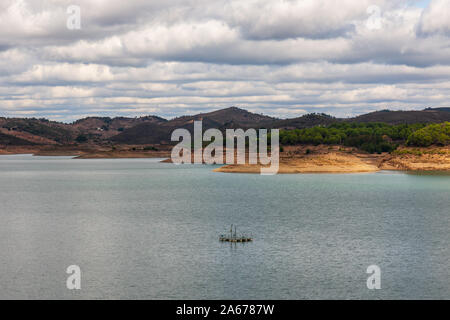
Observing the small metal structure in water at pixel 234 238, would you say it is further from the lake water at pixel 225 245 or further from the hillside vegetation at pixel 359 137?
the hillside vegetation at pixel 359 137

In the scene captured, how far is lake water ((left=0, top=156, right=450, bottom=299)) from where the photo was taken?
111 ft

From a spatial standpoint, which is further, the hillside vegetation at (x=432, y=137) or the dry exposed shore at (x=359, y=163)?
the hillside vegetation at (x=432, y=137)

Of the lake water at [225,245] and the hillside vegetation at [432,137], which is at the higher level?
the hillside vegetation at [432,137]

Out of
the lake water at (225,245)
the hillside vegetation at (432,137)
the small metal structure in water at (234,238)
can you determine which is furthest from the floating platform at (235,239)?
the hillside vegetation at (432,137)

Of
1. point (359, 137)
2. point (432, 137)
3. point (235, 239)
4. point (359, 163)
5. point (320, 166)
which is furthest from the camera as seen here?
point (359, 137)

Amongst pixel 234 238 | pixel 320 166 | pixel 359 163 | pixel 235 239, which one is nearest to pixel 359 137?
pixel 359 163

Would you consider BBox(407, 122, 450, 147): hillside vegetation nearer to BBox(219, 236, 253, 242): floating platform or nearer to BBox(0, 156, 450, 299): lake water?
BBox(0, 156, 450, 299): lake water

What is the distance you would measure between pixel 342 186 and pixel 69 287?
7511cm

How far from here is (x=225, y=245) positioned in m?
46.0

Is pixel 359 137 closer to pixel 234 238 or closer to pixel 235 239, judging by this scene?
pixel 234 238

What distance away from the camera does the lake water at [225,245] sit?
3397 centimetres

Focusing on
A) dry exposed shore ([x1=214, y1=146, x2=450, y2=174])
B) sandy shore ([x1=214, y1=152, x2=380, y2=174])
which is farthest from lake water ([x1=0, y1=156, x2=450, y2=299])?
dry exposed shore ([x1=214, y1=146, x2=450, y2=174])

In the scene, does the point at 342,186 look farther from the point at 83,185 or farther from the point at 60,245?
the point at 60,245

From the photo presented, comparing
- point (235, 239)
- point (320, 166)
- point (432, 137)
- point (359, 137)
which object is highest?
point (432, 137)
